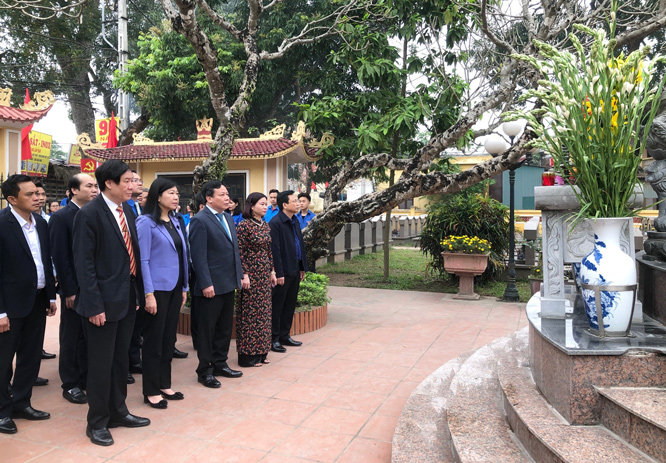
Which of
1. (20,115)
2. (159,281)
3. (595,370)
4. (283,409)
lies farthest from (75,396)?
(20,115)

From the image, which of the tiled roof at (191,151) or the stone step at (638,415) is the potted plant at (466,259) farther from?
the stone step at (638,415)

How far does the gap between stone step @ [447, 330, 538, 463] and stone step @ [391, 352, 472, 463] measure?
0.45 ft

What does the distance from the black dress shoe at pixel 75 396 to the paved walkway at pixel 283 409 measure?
0.05 meters

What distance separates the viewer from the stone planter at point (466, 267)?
8.20 metres

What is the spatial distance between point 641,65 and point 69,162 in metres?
19.5

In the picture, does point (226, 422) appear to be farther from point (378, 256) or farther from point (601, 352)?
point (378, 256)

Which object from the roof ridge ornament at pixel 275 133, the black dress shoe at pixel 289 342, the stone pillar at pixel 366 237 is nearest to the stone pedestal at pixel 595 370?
the black dress shoe at pixel 289 342

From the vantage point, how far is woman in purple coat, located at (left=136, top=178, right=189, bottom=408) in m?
3.61

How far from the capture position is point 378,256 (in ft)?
50.2

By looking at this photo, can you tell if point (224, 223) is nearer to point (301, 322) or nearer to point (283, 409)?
point (283, 409)

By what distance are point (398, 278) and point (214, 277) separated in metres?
7.11

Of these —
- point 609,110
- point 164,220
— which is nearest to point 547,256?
point 609,110

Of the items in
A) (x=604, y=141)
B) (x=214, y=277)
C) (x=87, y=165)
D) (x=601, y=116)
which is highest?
(x=87, y=165)

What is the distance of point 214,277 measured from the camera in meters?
4.14
